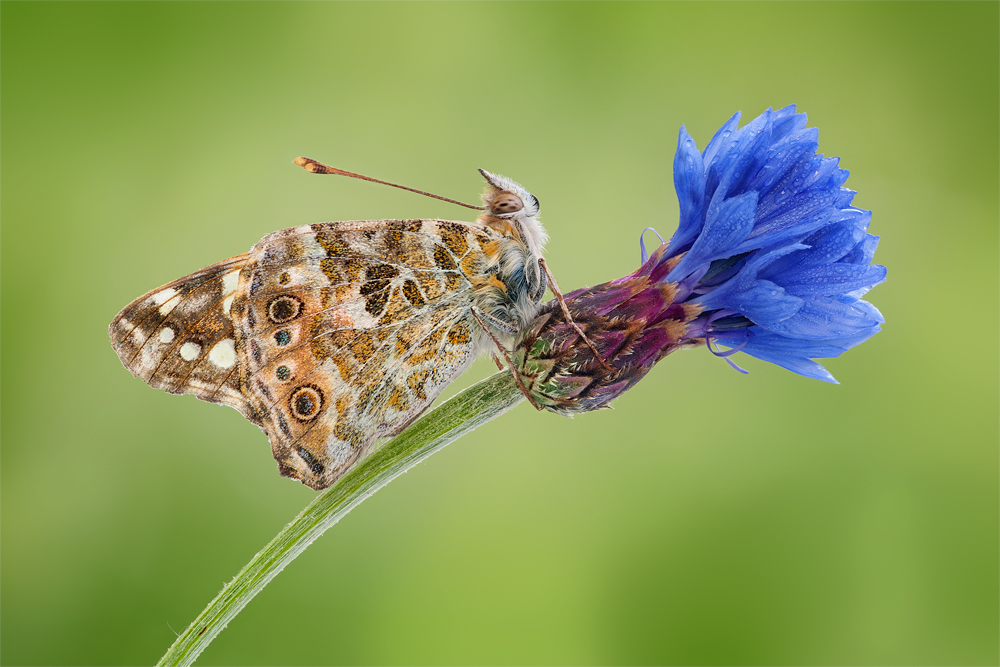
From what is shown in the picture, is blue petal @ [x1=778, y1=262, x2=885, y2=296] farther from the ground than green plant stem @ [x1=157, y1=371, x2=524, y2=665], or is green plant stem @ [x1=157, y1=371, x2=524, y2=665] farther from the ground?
green plant stem @ [x1=157, y1=371, x2=524, y2=665]

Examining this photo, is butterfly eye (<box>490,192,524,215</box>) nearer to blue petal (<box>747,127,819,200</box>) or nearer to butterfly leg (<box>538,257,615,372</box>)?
butterfly leg (<box>538,257,615,372</box>)

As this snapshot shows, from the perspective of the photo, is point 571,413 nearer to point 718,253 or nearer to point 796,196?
point 718,253

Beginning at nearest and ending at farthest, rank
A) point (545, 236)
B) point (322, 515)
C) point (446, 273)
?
point (322, 515)
point (446, 273)
point (545, 236)

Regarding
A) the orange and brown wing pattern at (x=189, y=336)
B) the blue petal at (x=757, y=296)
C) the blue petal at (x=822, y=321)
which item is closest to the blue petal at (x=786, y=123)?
the blue petal at (x=757, y=296)

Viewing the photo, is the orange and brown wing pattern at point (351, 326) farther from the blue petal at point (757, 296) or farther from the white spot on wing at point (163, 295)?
the blue petal at point (757, 296)

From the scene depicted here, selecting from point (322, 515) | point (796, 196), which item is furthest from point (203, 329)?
point (796, 196)

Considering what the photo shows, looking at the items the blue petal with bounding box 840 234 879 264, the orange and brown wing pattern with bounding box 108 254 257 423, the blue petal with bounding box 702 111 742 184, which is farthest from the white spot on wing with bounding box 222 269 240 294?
the blue petal with bounding box 840 234 879 264

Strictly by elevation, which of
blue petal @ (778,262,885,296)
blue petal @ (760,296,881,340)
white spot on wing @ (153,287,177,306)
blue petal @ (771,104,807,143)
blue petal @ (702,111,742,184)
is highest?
white spot on wing @ (153,287,177,306)
